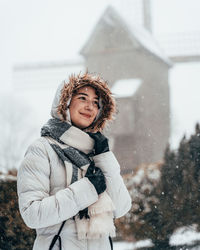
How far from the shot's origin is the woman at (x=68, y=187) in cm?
185

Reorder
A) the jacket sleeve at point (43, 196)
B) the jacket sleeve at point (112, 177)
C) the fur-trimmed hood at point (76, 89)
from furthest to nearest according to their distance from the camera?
the fur-trimmed hood at point (76, 89) < the jacket sleeve at point (112, 177) < the jacket sleeve at point (43, 196)

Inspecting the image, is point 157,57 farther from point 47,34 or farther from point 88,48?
point 47,34

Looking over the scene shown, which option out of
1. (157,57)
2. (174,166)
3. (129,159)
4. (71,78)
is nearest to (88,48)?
(157,57)

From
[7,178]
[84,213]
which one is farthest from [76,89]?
[7,178]

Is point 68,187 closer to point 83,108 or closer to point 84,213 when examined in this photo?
point 84,213

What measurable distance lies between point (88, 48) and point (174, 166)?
875 cm

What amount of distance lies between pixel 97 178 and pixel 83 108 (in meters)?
0.40

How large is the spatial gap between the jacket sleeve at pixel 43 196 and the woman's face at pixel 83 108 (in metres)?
0.29

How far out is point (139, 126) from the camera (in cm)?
1091

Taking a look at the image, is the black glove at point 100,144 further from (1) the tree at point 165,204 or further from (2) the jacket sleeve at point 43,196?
(1) the tree at point 165,204

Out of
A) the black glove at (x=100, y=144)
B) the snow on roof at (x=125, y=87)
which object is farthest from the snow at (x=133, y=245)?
the snow on roof at (x=125, y=87)

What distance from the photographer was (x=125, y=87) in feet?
34.9

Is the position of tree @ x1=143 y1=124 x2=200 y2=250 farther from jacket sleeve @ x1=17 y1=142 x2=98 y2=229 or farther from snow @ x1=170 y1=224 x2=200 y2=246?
jacket sleeve @ x1=17 y1=142 x2=98 y2=229

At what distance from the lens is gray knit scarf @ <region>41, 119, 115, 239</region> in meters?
1.92
